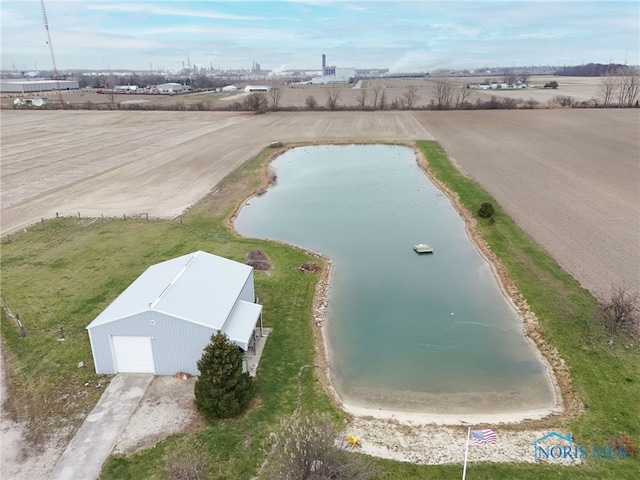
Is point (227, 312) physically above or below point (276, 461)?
above

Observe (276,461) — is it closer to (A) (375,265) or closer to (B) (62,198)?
(A) (375,265)

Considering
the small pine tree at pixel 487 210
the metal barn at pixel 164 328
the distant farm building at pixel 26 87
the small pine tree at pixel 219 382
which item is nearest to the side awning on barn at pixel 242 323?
the metal barn at pixel 164 328

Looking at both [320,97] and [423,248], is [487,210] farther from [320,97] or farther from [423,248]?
[320,97]

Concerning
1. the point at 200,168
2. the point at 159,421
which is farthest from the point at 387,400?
the point at 200,168

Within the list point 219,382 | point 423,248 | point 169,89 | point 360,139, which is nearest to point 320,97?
point 169,89

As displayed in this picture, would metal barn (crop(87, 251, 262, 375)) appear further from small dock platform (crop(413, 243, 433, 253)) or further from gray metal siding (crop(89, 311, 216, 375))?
small dock platform (crop(413, 243, 433, 253))

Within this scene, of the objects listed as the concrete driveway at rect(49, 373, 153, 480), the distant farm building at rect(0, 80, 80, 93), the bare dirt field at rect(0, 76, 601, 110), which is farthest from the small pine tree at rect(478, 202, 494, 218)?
the distant farm building at rect(0, 80, 80, 93)
